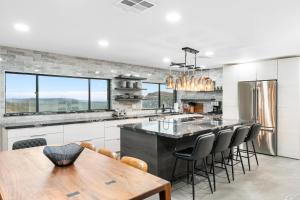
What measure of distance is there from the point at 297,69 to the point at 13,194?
5.55 meters

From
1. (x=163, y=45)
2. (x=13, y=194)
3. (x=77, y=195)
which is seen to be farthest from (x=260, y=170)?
(x=13, y=194)

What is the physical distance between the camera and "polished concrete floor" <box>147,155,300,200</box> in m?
2.96

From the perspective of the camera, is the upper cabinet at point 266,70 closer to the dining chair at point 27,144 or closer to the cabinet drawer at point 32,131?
the cabinet drawer at point 32,131

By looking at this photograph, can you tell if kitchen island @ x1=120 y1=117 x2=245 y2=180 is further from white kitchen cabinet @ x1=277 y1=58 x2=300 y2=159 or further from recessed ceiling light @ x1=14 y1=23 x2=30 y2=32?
white kitchen cabinet @ x1=277 y1=58 x2=300 y2=159

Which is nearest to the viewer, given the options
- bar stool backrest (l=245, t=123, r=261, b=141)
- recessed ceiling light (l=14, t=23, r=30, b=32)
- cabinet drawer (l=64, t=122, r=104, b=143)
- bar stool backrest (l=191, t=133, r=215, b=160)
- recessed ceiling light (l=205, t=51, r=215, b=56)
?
bar stool backrest (l=191, t=133, r=215, b=160)

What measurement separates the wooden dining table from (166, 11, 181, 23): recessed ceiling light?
1841 millimetres

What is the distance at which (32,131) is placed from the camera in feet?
12.7

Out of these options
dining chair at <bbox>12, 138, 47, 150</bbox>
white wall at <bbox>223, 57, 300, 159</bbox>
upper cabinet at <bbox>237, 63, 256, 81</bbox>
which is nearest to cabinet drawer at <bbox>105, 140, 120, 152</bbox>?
dining chair at <bbox>12, 138, 47, 150</bbox>

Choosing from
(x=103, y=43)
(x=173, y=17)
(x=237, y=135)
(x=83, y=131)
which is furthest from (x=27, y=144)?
(x=237, y=135)

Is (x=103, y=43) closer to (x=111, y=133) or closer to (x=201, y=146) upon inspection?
(x=111, y=133)

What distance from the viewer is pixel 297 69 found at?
15.4 feet

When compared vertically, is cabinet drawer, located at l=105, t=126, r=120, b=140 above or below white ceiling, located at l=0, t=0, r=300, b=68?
below

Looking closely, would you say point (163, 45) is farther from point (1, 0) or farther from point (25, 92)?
point (25, 92)

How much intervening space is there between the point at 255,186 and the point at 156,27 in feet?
9.60
